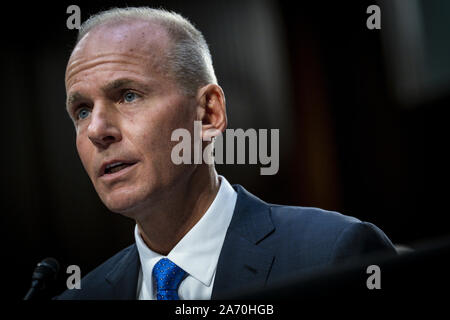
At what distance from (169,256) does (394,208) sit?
1.57 m

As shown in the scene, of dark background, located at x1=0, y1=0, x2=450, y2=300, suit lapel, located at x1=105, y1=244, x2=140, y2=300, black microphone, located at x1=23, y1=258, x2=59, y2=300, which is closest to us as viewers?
black microphone, located at x1=23, y1=258, x2=59, y2=300

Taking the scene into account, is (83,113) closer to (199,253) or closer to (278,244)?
(199,253)

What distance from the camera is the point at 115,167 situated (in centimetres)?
115

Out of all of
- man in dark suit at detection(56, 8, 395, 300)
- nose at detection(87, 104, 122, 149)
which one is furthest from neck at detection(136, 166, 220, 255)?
nose at detection(87, 104, 122, 149)

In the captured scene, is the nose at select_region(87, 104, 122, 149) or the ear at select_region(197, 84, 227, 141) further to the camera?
the ear at select_region(197, 84, 227, 141)

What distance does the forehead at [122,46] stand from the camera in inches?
46.9

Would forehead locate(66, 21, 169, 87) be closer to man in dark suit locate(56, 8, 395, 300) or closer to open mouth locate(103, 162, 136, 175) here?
man in dark suit locate(56, 8, 395, 300)

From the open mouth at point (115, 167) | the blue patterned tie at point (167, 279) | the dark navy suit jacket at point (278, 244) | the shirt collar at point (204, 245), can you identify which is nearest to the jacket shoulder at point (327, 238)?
the dark navy suit jacket at point (278, 244)

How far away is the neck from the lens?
4.13 ft

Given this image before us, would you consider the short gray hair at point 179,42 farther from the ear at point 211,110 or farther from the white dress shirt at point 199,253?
the white dress shirt at point 199,253

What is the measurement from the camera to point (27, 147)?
2.02 metres

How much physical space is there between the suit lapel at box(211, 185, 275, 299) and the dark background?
1.23 feet
